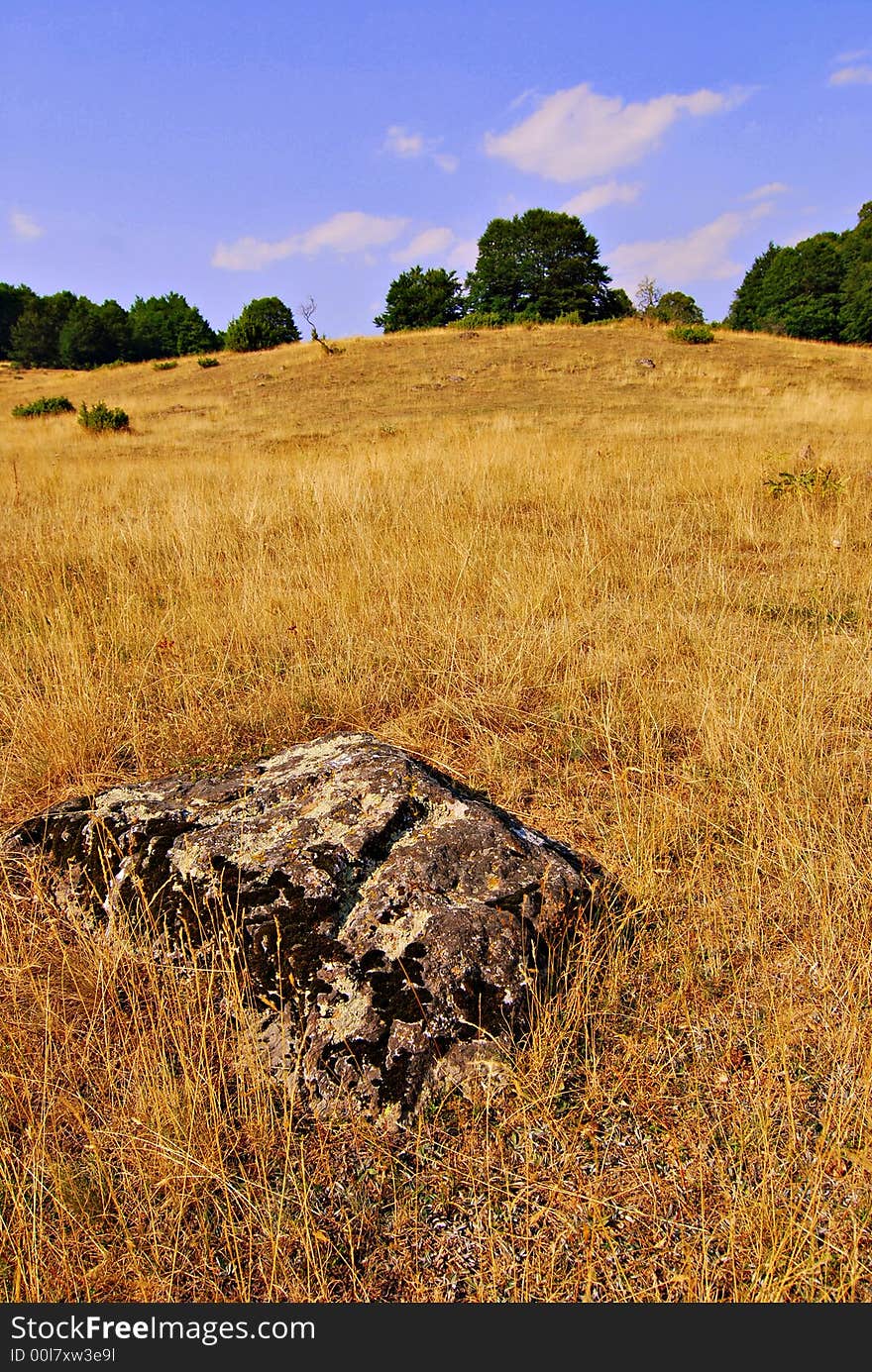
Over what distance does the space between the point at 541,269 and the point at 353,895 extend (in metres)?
48.3

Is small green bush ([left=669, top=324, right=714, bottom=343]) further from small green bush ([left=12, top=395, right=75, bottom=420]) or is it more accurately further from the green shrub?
small green bush ([left=12, top=395, right=75, bottom=420])

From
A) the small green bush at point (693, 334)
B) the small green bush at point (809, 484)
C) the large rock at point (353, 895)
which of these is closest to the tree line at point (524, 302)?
the small green bush at point (693, 334)

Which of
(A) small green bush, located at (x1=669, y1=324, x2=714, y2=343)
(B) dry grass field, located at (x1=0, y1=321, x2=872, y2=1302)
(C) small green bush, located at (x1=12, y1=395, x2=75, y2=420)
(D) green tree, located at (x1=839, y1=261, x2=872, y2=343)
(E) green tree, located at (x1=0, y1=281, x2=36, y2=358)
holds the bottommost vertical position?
(B) dry grass field, located at (x1=0, y1=321, x2=872, y2=1302)

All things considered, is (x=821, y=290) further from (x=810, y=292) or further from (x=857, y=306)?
(x=857, y=306)

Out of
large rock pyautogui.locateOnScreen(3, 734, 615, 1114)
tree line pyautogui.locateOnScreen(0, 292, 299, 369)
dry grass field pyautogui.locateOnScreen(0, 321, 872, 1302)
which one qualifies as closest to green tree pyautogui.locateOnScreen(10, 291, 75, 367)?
tree line pyautogui.locateOnScreen(0, 292, 299, 369)

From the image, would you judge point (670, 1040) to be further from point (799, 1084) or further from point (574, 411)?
point (574, 411)

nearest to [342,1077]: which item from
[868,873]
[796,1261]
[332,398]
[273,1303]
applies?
[273,1303]

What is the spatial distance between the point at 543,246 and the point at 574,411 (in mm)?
34416

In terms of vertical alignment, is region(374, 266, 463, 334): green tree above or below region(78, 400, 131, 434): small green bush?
above

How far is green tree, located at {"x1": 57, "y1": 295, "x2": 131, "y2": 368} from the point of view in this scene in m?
47.4

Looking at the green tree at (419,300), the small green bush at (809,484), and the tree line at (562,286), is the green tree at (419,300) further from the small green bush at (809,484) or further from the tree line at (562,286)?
the small green bush at (809,484)

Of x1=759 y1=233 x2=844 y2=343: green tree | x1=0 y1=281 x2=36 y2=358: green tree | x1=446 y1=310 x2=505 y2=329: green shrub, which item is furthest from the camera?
x1=0 y1=281 x2=36 y2=358: green tree

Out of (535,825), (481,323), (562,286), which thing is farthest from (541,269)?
(535,825)

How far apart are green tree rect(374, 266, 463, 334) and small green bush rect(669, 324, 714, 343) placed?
19882mm
